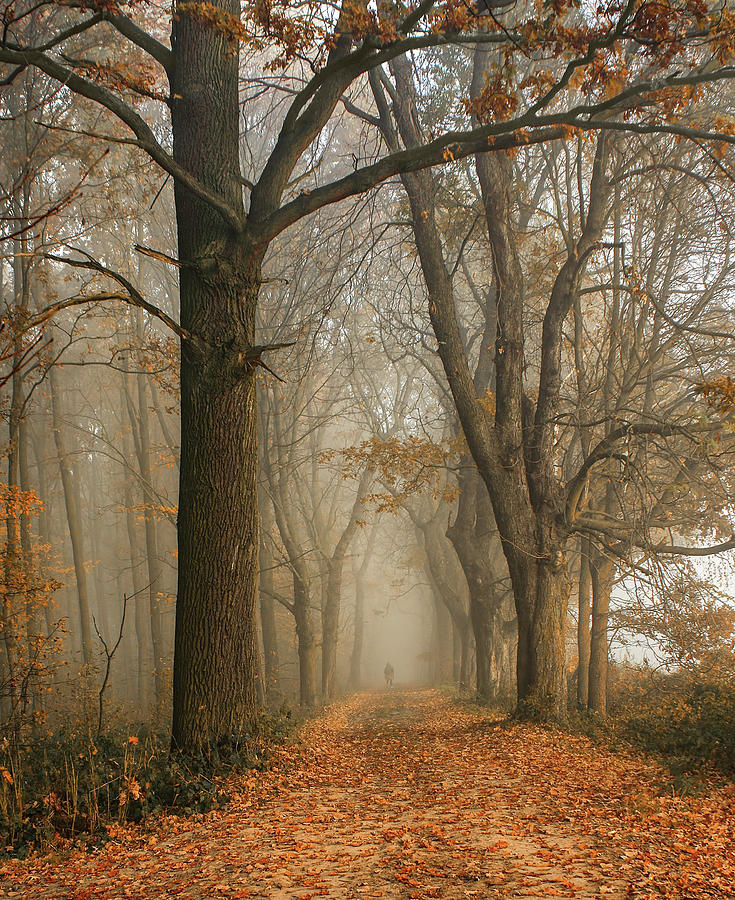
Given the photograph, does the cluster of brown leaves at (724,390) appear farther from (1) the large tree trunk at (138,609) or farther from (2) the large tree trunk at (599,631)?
(1) the large tree trunk at (138,609)

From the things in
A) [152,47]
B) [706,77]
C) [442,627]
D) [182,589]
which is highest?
[152,47]

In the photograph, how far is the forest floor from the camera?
141 inches

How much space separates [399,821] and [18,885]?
8.33 feet

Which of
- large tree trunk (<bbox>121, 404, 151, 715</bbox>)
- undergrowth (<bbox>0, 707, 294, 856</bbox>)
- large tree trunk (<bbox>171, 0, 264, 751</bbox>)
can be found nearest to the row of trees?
large tree trunk (<bbox>171, 0, 264, 751</bbox>)

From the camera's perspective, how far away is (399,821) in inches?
189

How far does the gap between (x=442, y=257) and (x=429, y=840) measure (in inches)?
325

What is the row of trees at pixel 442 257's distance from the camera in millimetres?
5832

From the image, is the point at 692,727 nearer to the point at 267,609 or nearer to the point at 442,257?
the point at 442,257

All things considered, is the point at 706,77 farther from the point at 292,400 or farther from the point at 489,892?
the point at 292,400

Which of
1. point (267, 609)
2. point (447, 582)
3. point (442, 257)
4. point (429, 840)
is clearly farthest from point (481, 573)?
point (429, 840)

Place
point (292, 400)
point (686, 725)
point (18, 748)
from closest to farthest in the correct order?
point (18, 748) → point (686, 725) → point (292, 400)

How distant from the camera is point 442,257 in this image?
1022cm

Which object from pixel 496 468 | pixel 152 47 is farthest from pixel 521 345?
pixel 152 47

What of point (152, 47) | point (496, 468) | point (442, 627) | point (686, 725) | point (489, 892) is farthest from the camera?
point (442, 627)
